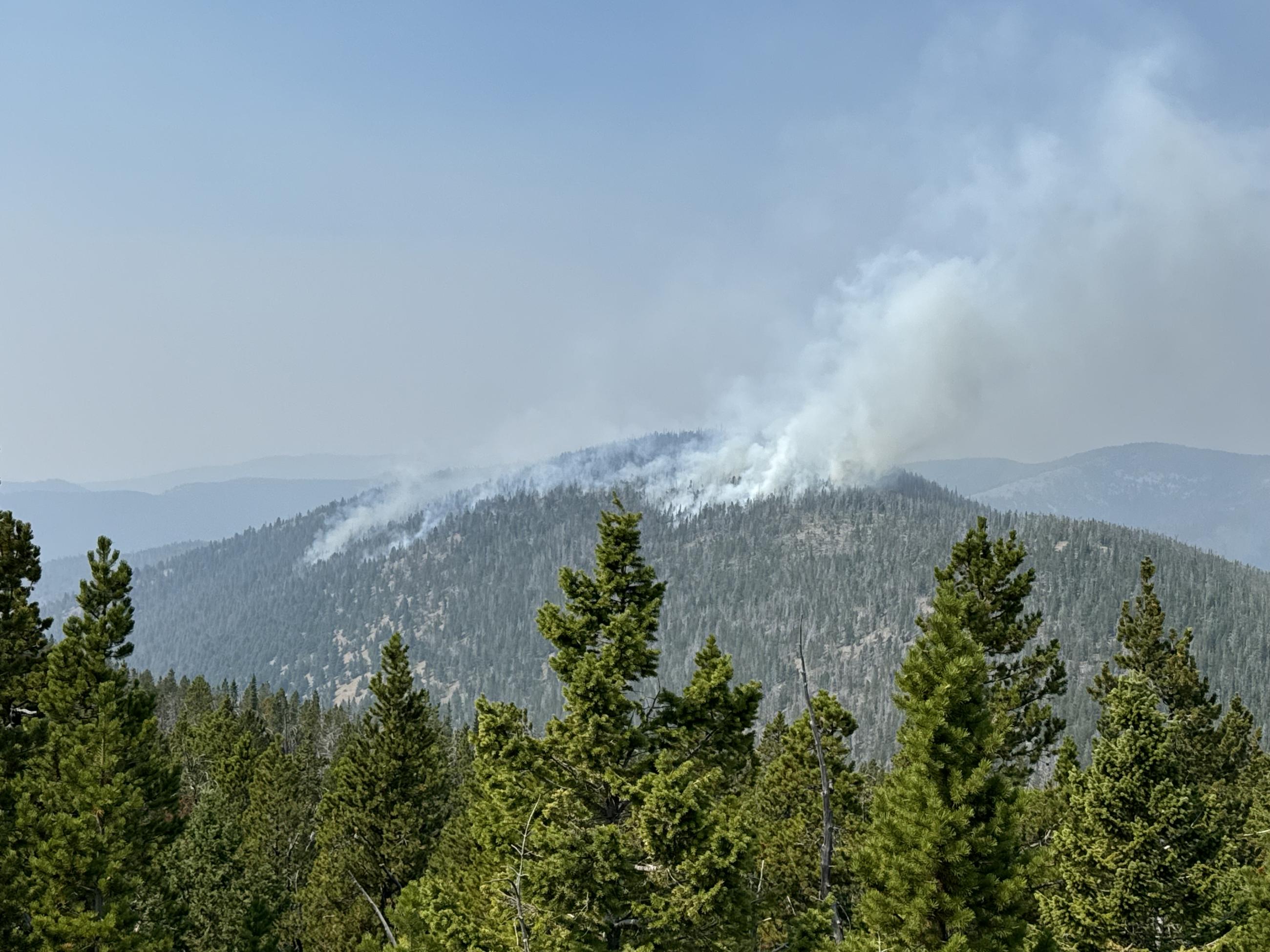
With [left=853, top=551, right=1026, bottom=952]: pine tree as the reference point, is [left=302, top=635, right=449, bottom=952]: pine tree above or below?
below

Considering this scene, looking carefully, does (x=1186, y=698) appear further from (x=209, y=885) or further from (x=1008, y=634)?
(x=209, y=885)

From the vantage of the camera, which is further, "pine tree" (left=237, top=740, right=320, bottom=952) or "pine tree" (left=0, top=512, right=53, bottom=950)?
"pine tree" (left=237, top=740, right=320, bottom=952)

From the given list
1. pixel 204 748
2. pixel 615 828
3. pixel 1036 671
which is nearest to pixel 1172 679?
pixel 1036 671

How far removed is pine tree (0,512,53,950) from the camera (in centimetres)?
2622

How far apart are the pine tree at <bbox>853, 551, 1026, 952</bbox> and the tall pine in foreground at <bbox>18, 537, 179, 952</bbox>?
2180 centimetres

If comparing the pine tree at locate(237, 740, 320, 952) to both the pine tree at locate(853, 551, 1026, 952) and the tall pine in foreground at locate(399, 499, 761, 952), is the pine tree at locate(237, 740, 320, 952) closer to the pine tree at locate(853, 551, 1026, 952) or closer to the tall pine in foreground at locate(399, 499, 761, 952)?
the tall pine in foreground at locate(399, 499, 761, 952)

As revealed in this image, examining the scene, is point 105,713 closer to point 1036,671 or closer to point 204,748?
point 1036,671

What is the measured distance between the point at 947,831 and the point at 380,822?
34902mm

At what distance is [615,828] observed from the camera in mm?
16734

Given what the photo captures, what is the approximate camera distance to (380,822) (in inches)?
1762

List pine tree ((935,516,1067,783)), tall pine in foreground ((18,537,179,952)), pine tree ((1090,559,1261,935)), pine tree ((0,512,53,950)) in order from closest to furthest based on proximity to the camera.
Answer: pine tree ((0,512,53,950))
tall pine in foreground ((18,537,179,952))
pine tree ((935,516,1067,783))
pine tree ((1090,559,1261,935))

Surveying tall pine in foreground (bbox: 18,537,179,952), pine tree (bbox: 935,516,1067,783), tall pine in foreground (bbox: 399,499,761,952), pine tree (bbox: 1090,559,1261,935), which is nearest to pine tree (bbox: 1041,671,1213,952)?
pine tree (bbox: 935,516,1067,783)

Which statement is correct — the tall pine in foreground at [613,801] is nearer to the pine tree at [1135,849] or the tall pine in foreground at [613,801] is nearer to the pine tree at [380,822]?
the pine tree at [1135,849]

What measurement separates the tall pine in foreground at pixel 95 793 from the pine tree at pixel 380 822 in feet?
43.0
